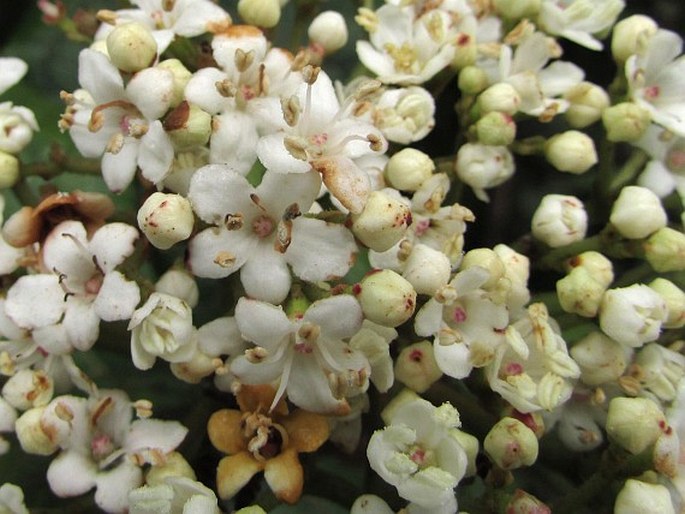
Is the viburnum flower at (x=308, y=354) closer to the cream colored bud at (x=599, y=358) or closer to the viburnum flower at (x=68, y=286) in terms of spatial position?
the viburnum flower at (x=68, y=286)

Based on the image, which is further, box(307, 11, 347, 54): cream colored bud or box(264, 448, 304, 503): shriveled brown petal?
box(307, 11, 347, 54): cream colored bud

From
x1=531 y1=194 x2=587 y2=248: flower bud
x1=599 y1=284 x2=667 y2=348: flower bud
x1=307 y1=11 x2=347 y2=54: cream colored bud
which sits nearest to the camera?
x1=599 y1=284 x2=667 y2=348: flower bud

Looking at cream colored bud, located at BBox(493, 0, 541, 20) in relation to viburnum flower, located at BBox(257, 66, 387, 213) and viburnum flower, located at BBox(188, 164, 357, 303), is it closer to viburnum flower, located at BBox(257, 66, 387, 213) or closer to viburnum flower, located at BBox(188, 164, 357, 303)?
viburnum flower, located at BBox(257, 66, 387, 213)

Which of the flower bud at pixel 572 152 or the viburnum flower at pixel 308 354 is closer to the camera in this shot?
the viburnum flower at pixel 308 354

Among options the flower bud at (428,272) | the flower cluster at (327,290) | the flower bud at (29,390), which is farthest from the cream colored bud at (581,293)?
the flower bud at (29,390)

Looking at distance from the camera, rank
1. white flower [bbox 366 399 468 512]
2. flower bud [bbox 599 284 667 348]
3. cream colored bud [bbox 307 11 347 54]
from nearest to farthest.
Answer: white flower [bbox 366 399 468 512] → flower bud [bbox 599 284 667 348] → cream colored bud [bbox 307 11 347 54]

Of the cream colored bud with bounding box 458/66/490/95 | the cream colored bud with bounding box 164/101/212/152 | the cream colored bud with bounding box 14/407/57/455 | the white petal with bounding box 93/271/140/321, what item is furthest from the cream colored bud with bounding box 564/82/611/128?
the cream colored bud with bounding box 14/407/57/455

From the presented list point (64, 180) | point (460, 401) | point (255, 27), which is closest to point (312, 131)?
point (255, 27)
